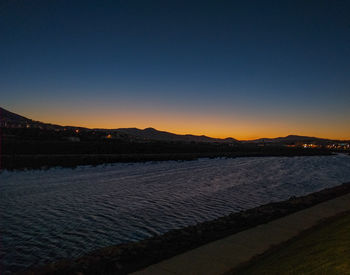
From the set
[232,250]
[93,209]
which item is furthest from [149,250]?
[93,209]

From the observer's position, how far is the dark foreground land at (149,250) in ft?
27.2

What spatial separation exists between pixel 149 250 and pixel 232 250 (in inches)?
115

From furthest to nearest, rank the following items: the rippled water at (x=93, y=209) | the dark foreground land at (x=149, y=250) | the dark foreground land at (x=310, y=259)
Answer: the rippled water at (x=93, y=209) → the dark foreground land at (x=149, y=250) → the dark foreground land at (x=310, y=259)

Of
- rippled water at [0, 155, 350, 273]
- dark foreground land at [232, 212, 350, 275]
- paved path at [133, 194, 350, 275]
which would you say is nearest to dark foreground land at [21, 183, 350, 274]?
paved path at [133, 194, 350, 275]

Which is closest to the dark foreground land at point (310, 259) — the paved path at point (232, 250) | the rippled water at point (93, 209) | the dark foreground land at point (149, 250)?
the paved path at point (232, 250)

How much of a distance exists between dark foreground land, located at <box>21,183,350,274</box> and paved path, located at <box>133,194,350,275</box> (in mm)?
879

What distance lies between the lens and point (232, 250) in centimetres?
904

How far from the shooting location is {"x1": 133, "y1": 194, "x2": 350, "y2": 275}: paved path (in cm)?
766

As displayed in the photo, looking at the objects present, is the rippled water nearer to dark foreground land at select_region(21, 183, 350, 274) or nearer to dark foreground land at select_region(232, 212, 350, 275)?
dark foreground land at select_region(21, 183, 350, 274)

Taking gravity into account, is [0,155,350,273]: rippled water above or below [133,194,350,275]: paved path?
below

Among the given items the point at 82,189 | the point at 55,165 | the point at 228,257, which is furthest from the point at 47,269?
the point at 55,165

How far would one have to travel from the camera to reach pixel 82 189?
24.0 m

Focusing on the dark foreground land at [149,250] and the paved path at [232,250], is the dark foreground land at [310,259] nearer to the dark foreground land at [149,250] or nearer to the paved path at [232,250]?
the paved path at [232,250]

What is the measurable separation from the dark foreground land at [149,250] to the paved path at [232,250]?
34.6 inches
